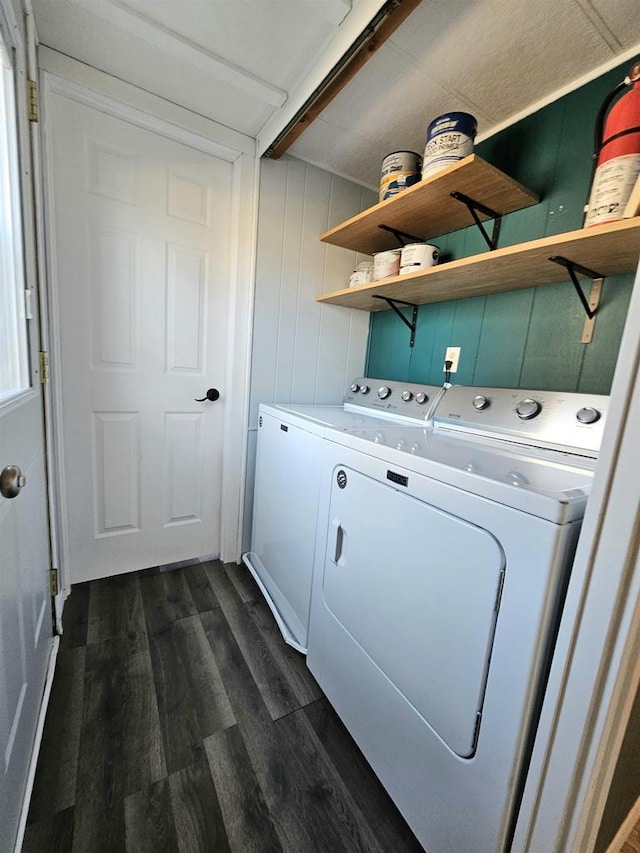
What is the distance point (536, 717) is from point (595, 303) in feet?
3.85

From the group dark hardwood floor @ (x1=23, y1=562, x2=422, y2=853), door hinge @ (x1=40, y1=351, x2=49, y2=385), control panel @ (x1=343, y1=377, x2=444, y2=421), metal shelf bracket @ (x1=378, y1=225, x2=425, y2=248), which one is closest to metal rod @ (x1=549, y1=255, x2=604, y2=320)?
control panel @ (x1=343, y1=377, x2=444, y2=421)

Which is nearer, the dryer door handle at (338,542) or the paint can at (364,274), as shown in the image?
the dryer door handle at (338,542)

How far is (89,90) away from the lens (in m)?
1.41

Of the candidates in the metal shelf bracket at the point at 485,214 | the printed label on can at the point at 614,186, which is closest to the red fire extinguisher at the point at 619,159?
the printed label on can at the point at 614,186

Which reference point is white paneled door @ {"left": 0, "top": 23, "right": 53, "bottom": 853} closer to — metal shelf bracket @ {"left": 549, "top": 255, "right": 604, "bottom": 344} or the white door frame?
the white door frame

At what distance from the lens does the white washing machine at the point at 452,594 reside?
63cm

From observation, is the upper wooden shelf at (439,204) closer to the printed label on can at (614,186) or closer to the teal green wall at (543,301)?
the teal green wall at (543,301)

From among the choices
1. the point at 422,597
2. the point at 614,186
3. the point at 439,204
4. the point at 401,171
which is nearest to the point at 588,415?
the point at 614,186

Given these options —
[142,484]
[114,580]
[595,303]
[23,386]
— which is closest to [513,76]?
[595,303]

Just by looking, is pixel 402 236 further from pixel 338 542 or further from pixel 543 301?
pixel 338 542

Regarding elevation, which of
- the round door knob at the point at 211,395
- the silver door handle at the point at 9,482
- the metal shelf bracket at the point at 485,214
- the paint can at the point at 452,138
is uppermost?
the paint can at the point at 452,138

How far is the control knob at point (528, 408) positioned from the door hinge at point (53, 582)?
6.17ft

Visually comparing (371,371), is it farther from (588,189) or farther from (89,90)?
(89,90)

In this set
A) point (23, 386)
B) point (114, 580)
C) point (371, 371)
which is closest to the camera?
point (23, 386)
